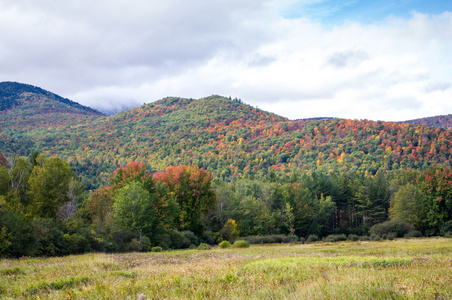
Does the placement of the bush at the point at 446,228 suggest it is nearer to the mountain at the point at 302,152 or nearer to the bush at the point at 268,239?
the bush at the point at 268,239

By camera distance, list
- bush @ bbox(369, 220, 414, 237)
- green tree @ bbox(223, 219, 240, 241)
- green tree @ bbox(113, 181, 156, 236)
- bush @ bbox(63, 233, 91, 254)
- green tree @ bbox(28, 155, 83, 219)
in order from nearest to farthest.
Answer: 1. bush @ bbox(63, 233, 91, 254)
2. green tree @ bbox(28, 155, 83, 219)
3. green tree @ bbox(113, 181, 156, 236)
4. green tree @ bbox(223, 219, 240, 241)
5. bush @ bbox(369, 220, 414, 237)

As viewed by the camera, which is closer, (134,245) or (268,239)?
(134,245)

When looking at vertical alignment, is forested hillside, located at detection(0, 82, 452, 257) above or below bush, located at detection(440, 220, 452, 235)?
above

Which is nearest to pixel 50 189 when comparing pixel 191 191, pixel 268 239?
pixel 191 191

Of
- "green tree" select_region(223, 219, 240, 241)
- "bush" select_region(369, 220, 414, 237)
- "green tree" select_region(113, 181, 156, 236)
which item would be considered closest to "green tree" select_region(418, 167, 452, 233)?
"bush" select_region(369, 220, 414, 237)

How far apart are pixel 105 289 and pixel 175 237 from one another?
1442 inches

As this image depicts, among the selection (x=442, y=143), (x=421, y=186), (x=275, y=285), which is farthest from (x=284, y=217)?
(x=442, y=143)

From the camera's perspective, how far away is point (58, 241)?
26.5 m

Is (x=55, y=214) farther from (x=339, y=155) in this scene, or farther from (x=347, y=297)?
(x=339, y=155)

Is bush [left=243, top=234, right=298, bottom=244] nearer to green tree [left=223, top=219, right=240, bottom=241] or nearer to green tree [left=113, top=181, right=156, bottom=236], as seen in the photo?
green tree [left=223, top=219, right=240, bottom=241]

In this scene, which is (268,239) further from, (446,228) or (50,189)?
(50,189)

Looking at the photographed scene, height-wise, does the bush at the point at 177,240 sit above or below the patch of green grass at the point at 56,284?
below

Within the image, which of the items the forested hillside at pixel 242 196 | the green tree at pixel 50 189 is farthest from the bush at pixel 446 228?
the green tree at pixel 50 189

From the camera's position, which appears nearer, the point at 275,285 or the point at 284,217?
the point at 275,285
